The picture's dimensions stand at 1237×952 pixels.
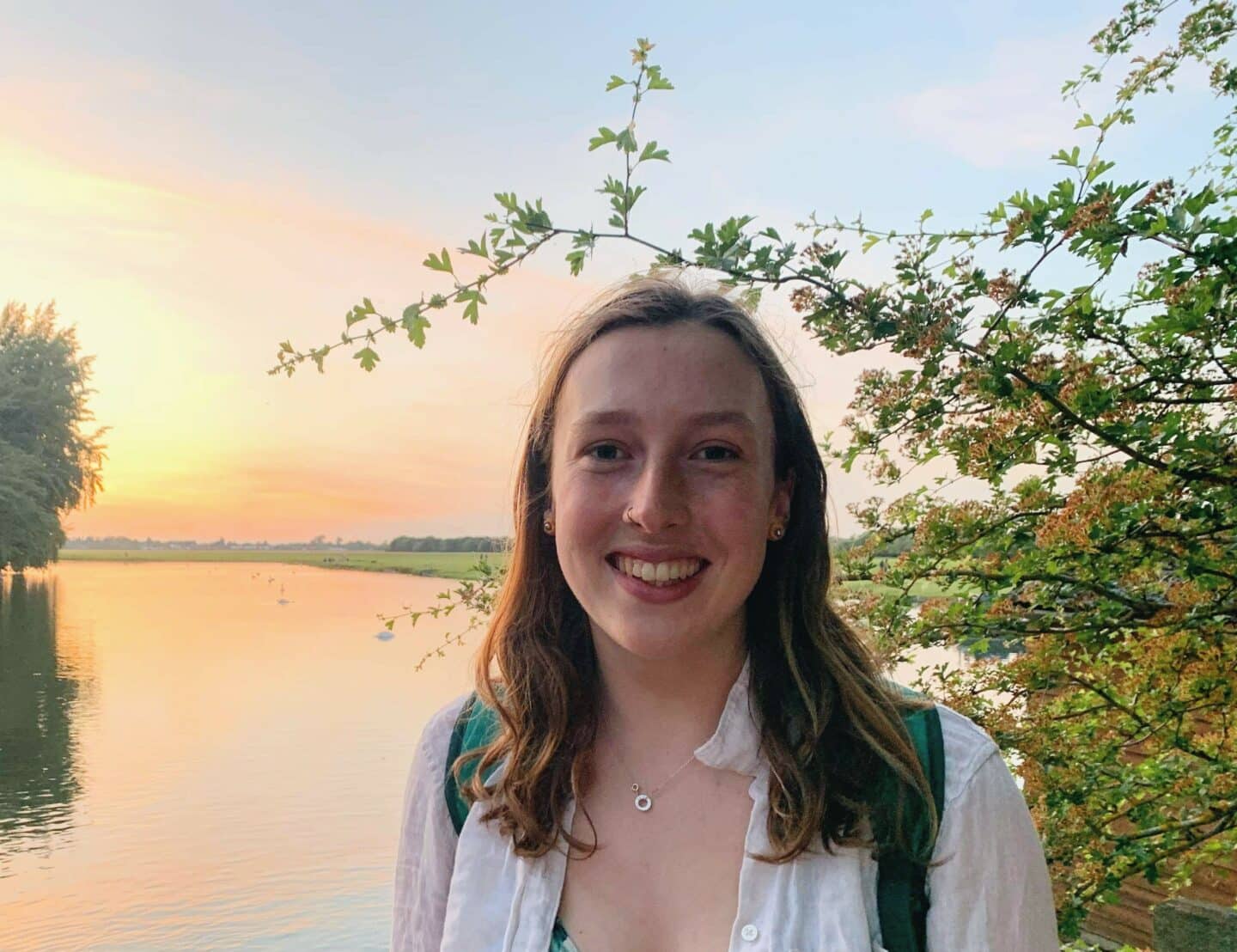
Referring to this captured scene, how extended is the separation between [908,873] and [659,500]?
481 millimetres

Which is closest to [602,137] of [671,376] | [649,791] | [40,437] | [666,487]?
[671,376]

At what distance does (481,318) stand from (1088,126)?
1.28 metres

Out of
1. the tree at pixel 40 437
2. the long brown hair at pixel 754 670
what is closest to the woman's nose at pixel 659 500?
the long brown hair at pixel 754 670

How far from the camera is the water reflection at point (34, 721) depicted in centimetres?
1177

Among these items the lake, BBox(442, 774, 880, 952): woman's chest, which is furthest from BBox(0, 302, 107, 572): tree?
BBox(442, 774, 880, 952): woman's chest

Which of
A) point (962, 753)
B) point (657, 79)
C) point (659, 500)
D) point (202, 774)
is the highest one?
point (657, 79)

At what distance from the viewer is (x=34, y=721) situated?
15.3 m

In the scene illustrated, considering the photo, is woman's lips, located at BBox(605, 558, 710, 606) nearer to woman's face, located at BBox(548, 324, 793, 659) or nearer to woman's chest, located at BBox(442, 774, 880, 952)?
woman's face, located at BBox(548, 324, 793, 659)

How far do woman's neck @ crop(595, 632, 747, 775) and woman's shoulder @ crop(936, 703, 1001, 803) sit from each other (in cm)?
27

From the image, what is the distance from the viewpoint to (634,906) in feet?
3.44

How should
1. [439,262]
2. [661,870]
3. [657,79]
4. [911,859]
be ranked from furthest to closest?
[439,262] < [657,79] < [661,870] < [911,859]

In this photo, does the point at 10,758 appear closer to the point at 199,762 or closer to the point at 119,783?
the point at 119,783

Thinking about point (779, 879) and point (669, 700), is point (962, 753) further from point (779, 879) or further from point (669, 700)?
point (669, 700)

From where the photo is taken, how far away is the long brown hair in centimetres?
104
